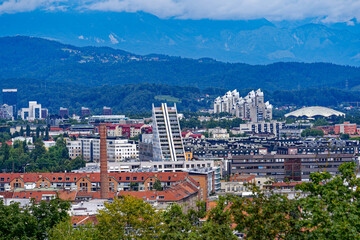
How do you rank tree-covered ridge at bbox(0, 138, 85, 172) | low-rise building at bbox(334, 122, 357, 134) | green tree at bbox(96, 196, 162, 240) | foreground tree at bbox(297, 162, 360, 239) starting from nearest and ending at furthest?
foreground tree at bbox(297, 162, 360, 239) < green tree at bbox(96, 196, 162, 240) < tree-covered ridge at bbox(0, 138, 85, 172) < low-rise building at bbox(334, 122, 357, 134)

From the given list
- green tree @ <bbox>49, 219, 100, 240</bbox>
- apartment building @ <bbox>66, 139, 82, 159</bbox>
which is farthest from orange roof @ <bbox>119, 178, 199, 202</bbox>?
apartment building @ <bbox>66, 139, 82, 159</bbox>

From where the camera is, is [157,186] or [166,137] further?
Answer: [166,137]

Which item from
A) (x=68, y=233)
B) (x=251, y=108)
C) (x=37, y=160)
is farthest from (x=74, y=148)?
(x=68, y=233)

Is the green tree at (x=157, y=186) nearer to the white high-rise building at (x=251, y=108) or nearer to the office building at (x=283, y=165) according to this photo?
the office building at (x=283, y=165)

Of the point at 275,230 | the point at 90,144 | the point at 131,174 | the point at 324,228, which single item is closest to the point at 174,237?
the point at 275,230

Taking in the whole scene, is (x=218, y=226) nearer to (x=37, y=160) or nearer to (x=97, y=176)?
(x=97, y=176)

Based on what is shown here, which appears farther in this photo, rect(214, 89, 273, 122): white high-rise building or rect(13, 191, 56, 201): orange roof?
rect(214, 89, 273, 122): white high-rise building

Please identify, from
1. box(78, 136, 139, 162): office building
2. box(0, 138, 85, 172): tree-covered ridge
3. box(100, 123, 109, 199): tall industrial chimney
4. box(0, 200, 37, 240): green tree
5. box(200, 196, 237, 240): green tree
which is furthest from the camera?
box(78, 136, 139, 162): office building

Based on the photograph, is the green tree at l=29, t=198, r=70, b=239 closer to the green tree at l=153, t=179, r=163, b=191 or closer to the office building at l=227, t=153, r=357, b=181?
the green tree at l=153, t=179, r=163, b=191
